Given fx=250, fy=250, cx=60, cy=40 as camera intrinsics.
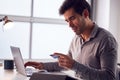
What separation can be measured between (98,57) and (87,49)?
15 cm

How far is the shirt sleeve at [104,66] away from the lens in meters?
1.70

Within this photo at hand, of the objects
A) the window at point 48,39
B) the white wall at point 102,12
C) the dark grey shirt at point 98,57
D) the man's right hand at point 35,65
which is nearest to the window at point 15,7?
the window at point 48,39

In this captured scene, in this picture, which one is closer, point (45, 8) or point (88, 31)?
point (88, 31)

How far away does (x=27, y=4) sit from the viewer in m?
3.99

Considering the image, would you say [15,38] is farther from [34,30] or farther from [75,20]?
[75,20]

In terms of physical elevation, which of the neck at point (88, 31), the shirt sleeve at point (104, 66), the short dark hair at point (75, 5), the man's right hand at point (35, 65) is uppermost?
the short dark hair at point (75, 5)

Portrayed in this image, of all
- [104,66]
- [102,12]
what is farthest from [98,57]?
[102,12]

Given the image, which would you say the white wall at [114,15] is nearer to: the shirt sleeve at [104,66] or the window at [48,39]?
the window at [48,39]

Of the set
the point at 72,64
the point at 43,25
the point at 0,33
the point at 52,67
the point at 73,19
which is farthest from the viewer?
the point at 43,25

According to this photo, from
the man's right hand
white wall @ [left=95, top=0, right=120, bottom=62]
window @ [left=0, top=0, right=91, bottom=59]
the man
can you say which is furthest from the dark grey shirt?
white wall @ [left=95, top=0, right=120, bottom=62]

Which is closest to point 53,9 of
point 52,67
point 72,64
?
point 52,67

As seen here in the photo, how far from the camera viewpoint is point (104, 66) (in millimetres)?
1734

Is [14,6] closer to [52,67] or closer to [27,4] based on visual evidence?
[27,4]

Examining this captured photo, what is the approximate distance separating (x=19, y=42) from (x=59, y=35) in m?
0.69
